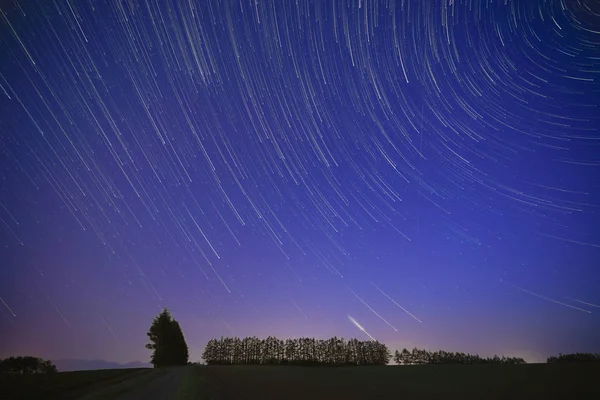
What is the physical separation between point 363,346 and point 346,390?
491ft

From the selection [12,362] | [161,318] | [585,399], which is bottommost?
[585,399]

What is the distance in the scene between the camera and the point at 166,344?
93.1 m

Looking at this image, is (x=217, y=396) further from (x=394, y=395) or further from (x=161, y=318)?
(x=161, y=318)

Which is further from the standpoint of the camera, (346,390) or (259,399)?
(346,390)

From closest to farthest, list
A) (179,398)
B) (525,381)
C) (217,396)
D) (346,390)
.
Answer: (179,398), (217,396), (346,390), (525,381)

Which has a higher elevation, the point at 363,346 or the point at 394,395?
the point at 363,346

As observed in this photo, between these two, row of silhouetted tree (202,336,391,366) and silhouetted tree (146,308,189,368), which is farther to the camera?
row of silhouetted tree (202,336,391,366)

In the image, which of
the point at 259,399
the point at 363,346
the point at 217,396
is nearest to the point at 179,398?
the point at 217,396

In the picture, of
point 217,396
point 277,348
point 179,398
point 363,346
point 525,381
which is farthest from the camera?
point 277,348

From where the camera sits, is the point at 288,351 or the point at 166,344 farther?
the point at 288,351

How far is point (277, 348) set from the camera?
582 feet

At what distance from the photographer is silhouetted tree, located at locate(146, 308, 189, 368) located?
301ft

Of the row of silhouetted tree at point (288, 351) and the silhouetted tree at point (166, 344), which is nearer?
the silhouetted tree at point (166, 344)

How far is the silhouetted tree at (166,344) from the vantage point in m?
91.8
